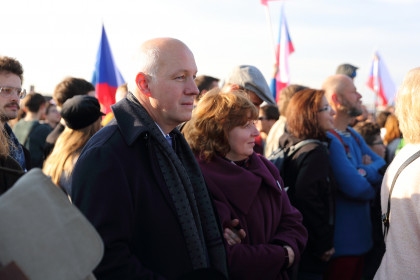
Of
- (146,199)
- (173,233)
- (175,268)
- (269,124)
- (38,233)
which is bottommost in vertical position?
(269,124)

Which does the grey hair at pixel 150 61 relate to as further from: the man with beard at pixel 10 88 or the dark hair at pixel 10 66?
the dark hair at pixel 10 66

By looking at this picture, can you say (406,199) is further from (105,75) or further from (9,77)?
(105,75)

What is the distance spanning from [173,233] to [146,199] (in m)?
0.19

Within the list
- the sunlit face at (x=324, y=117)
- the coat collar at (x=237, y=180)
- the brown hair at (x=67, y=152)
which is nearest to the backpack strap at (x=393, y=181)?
the coat collar at (x=237, y=180)

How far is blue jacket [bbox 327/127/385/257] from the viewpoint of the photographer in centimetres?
407

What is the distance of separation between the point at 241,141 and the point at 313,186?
1081 mm

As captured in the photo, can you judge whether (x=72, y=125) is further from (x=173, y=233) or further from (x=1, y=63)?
(x=173, y=233)

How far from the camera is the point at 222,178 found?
2781 millimetres

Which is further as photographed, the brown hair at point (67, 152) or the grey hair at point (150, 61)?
the brown hair at point (67, 152)

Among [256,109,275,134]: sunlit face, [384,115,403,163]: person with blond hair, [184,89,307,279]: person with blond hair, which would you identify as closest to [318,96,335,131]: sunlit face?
[184,89,307,279]: person with blond hair

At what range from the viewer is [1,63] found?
3.55 metres

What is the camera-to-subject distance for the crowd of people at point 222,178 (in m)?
1.96

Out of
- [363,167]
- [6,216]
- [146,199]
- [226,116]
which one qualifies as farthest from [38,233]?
[363,167]

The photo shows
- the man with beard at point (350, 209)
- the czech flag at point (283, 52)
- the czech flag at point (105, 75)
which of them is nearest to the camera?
the man with beard at point (350, 209)
